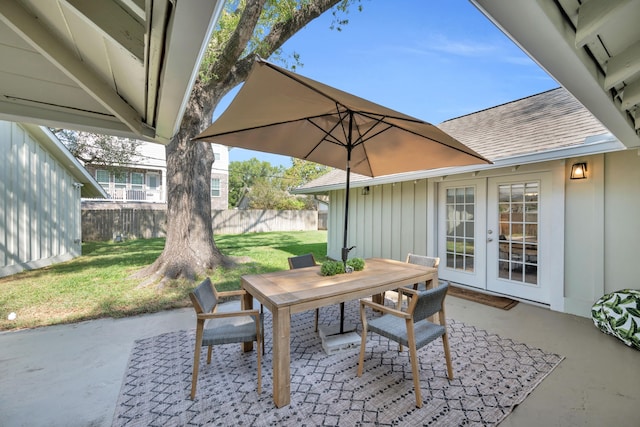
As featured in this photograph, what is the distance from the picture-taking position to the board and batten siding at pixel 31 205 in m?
6.29

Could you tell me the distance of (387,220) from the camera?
23.9 feet

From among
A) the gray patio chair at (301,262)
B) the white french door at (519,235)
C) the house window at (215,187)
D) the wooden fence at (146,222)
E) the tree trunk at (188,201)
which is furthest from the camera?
the house window at (215,187)

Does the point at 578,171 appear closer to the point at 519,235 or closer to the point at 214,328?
the point at 519,235

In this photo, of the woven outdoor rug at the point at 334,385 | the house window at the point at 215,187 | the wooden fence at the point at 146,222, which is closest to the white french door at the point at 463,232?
the woven outdoor rug at the point at 334,385

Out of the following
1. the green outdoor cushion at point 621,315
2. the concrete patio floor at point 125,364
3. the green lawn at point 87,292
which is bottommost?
the concrete patio floor at point 125,364

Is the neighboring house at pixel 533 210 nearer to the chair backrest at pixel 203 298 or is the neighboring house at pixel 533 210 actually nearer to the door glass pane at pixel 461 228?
the door glass pane at pixel 461 228

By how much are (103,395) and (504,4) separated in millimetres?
3761

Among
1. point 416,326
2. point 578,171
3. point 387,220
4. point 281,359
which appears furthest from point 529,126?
point 281,359

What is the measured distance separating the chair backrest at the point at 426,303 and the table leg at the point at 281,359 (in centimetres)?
104

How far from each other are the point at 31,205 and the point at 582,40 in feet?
33.8

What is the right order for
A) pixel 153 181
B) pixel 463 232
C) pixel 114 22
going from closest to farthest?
pixel 114 22
pixel 463 232
pixel 153 181

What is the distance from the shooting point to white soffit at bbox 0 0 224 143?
116 cm

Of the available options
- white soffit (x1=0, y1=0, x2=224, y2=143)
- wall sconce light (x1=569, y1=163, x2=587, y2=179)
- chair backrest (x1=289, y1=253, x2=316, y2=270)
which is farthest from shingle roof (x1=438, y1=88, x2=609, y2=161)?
white soffit (x1=0, y1=0, x2=224, y2=143)

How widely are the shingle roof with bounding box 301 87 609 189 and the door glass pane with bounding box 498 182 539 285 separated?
27.9 inches
